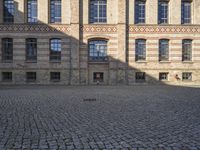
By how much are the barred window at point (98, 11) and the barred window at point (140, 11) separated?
329cm

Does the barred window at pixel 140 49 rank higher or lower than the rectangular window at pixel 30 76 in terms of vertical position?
higher

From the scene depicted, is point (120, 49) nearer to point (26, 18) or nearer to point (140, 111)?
point (26, 18)

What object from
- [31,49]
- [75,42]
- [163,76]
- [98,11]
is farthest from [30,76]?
[163,76]

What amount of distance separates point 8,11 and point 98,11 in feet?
30.8

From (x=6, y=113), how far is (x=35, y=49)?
60.8 ft

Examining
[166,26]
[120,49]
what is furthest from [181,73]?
[120,49]

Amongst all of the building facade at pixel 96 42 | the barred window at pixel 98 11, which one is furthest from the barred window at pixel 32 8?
the barred window at pixel 98 11

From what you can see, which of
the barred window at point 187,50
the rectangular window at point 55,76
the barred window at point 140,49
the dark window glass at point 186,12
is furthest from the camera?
the dark window glass at point 186,12

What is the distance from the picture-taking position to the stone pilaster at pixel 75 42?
26016mm

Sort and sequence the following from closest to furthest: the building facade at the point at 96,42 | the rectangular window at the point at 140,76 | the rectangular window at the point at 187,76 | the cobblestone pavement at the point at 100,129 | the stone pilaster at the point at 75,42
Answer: the cobblestone pavement at the point at 100,129, the stone pilaster at the point at 75,42, the building facade at the point at 96,42, the rectangular window at the point at 140,76, the rectangular window at the point at 187,76

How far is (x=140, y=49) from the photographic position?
27141 mm

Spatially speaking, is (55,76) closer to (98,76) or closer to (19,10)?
(98,76)

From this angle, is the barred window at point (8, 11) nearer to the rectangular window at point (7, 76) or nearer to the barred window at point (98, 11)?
the rectangular window at point (7, 76)

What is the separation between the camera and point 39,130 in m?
6.44
